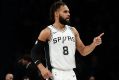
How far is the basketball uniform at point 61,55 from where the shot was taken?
5766 millimetres

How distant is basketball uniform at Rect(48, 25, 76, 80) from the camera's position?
5766mm

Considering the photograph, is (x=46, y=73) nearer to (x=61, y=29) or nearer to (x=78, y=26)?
(x=61, y=29)

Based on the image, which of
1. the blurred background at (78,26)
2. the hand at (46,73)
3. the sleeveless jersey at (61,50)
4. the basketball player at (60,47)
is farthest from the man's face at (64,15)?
the blurred background at (78,26)

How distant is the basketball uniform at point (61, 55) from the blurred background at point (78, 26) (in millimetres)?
5669

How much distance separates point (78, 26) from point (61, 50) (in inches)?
247

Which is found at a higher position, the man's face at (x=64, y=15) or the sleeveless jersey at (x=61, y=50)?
the man's face at (x=64, y=15)

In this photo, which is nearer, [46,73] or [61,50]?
[46,73]

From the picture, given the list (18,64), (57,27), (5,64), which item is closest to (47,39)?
(57,27)

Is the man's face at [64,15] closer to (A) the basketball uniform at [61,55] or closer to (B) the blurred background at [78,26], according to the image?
(A) the basketball uniform at [61,55]

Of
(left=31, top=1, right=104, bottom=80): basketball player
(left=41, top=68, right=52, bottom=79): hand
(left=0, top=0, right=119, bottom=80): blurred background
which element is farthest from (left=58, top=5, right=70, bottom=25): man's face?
(left=0, top=0, right=119, bottom=80): blurred background

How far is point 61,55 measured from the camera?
18.9 ft

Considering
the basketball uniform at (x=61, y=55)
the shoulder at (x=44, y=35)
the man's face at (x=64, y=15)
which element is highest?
the man's face at (x=64, y=15)

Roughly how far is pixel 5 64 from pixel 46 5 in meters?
1.93

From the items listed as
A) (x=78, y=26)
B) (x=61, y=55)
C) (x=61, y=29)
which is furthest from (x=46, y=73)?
(x=78, y=26)
